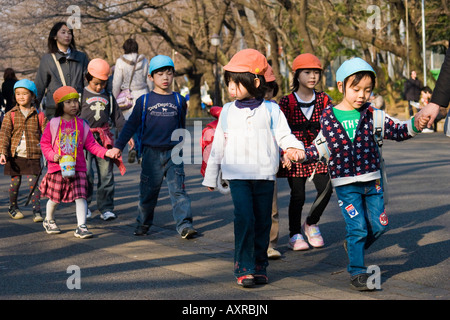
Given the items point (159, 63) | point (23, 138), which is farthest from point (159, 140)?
point (23, 138)

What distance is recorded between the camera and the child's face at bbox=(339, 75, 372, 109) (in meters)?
5.57

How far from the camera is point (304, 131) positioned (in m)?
6.98

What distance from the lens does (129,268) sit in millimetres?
6316

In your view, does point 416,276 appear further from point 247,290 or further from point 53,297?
point 53,297

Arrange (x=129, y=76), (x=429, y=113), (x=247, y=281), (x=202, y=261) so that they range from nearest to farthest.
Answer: (x=429, y=113)
(x=247, y=281)
(x=202, y=261)
(x=129, y=76)

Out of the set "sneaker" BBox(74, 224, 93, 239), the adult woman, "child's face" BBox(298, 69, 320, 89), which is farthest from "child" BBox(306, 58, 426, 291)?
the adult woman

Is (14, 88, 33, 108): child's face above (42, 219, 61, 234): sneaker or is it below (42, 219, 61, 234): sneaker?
above

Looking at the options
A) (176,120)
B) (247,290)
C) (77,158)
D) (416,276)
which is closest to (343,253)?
(416,276)

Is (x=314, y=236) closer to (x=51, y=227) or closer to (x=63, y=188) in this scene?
(x=63, y=188)

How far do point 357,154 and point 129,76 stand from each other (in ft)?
22.4

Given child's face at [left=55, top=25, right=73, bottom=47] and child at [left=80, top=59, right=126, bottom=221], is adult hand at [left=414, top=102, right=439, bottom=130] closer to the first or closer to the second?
child at [left=80, top=59, right=126, bottom=221]

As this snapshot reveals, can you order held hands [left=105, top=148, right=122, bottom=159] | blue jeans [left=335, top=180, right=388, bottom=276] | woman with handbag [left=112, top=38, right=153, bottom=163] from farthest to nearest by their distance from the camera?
woman with handbag [left=112, top=38, right=153, bottom=163] → held hands [left=105, top=148, right=122, bottom=159] → blue jeans [left=335, top=180, right=388, bottom=276]
